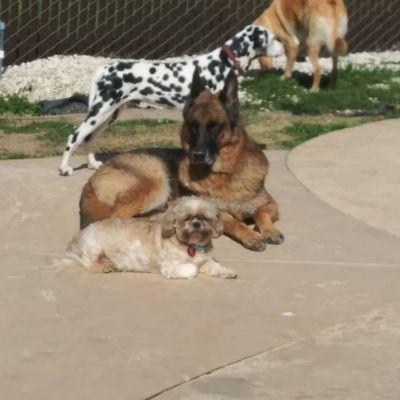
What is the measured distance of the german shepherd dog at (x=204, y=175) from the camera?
7.67 meters

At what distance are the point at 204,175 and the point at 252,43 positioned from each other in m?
3.65

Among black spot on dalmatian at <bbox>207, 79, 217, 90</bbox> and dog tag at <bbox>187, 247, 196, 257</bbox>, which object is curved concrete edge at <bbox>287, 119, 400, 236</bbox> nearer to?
black spot on dalmatian at <bbox>207, 79, 217, 90</bbox>

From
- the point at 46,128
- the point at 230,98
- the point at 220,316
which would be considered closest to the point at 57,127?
the point at 46,128

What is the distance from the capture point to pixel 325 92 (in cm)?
1412

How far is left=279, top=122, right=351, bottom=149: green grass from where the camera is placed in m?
11.2

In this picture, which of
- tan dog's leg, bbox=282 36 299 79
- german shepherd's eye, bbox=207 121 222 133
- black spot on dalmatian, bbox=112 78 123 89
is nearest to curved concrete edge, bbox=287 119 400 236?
german shepherd's eye, bbox=207 121 222 133

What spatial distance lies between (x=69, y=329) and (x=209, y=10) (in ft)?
36.3

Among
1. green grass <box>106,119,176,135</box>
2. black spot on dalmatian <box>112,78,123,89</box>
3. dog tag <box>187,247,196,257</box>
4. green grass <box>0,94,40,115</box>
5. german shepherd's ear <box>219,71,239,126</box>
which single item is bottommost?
green grass <box>0,94,40,115</box>

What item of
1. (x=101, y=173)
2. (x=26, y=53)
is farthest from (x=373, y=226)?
(x=26, y=53)

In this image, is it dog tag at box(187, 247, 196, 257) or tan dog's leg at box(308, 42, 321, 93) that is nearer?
dog tag at box(187, 247, 196, 257)

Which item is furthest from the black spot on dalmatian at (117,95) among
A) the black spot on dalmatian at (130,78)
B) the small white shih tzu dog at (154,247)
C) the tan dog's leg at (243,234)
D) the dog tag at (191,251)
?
the dog tag at (191,251)

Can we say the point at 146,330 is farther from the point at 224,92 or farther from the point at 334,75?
the point at 334,75

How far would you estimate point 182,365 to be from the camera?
218 inches

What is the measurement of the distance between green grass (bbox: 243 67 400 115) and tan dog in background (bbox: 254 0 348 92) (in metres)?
0.27
